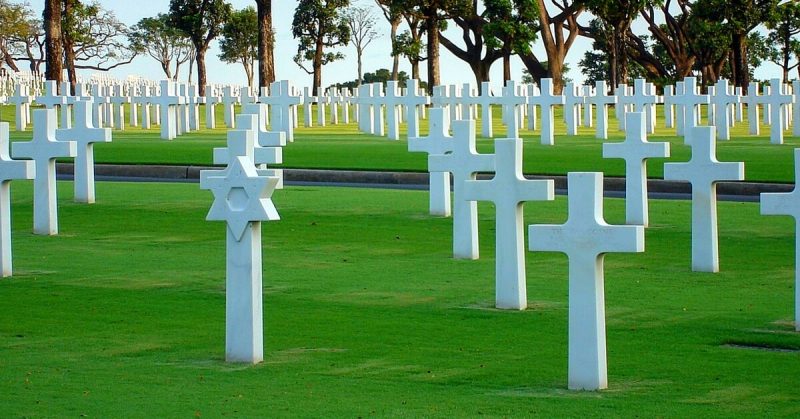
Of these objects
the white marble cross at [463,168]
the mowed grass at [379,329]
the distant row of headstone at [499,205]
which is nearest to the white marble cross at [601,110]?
the distant row of headstone at [499,205]

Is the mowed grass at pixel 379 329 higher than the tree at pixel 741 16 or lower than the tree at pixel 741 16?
lower

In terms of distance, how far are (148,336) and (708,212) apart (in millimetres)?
4593

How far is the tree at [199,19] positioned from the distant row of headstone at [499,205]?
144 feet

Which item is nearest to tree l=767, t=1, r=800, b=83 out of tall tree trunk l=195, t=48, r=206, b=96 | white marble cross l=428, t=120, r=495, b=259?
tall tree trunk l=195, t=48, r=206, b=96

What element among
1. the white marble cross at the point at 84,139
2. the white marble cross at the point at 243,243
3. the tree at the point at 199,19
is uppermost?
the tree at the point at 199,19

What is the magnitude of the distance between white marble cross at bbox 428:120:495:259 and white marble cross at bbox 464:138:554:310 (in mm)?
2004

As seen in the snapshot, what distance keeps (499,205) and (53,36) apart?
30.4 meters

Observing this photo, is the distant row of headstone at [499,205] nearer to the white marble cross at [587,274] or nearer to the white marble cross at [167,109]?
the white marble cross at [587,274]

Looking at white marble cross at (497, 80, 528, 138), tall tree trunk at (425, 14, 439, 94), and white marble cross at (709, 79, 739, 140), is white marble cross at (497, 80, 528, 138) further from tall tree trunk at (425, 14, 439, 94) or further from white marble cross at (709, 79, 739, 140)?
tall tree trunk at (425, 14, 439, 94)

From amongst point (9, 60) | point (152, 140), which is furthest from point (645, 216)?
point (9, 60)

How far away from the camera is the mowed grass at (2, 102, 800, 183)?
21.5 meters

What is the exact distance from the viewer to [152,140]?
98.0ft

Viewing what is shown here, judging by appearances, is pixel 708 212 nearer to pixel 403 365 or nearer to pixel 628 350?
pixel 628 350

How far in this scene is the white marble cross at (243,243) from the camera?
7535 millimetres
